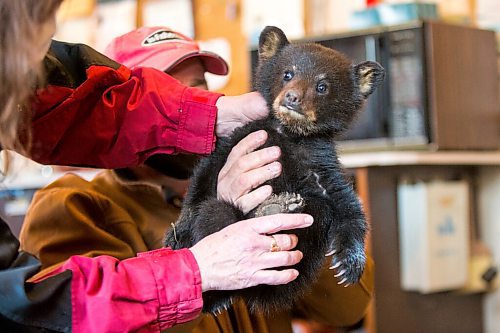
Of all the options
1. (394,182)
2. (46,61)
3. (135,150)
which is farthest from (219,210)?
(394,182)

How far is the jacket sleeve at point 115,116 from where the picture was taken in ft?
3.96

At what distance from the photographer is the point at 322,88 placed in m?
1.19

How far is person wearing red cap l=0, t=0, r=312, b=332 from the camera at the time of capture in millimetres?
887

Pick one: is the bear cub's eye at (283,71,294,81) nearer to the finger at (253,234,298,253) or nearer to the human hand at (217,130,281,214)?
the human hand at (217,130,281,214)

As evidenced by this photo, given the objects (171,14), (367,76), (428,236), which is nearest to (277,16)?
(171,14)

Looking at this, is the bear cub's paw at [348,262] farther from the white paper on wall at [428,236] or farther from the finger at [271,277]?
the white paper on wall at [428,236]

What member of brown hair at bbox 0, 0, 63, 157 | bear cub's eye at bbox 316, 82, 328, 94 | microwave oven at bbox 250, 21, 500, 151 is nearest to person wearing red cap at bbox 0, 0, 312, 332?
brown hair at bbox 0, 0, 63, 157

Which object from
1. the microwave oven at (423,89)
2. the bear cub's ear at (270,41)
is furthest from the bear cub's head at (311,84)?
the microwave oven at (423,89)

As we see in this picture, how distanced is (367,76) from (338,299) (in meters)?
0.50

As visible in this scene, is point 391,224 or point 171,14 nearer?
Answer: point 391,224

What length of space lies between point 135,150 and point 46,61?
21 cm

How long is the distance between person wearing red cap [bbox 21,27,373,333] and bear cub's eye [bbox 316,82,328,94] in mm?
354

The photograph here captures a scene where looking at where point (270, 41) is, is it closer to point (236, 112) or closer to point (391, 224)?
point (236, 112)

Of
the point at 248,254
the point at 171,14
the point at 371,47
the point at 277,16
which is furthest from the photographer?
the point at 171,14
